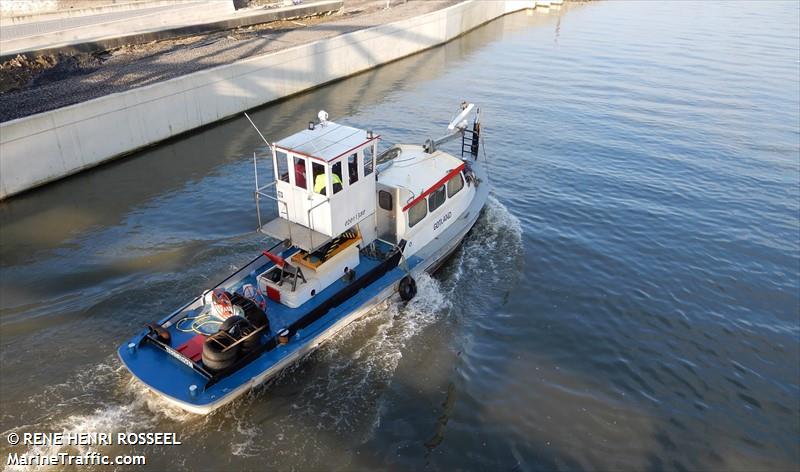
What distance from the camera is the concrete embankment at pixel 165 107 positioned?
2044cm

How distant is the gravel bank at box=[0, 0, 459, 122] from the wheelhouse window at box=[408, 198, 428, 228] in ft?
55.7

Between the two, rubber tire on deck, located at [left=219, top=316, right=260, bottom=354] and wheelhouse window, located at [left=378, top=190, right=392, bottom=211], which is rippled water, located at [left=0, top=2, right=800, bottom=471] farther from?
wheelhouse window, located at [left=378, top=190, right=392, bottom=211]

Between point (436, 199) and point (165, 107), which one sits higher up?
point (165, 107)

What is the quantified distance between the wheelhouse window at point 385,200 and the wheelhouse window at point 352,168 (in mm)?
1682

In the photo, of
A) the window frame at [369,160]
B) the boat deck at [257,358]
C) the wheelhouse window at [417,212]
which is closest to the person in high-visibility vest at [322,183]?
the window frame at [369,160]

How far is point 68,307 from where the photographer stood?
47.2 feet

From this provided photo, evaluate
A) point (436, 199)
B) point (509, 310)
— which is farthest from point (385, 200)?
point (509, 310)

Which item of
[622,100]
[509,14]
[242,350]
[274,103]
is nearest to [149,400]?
[242,350]

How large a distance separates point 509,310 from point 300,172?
704cm

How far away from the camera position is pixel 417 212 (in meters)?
15.5

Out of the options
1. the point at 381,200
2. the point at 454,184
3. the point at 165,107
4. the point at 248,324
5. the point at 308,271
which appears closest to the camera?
the point at 248,324

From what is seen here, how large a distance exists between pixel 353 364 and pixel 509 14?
6239cm

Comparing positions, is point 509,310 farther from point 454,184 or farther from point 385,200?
point 385,200

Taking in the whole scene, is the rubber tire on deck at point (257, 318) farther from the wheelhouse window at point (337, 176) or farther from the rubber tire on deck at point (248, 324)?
the wheelhouse window at point (337, 176)
